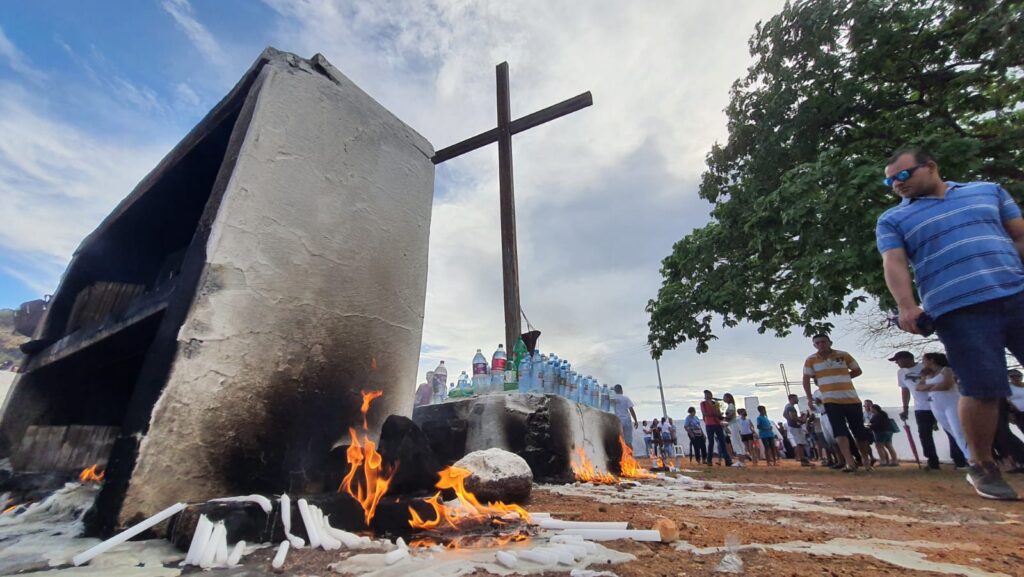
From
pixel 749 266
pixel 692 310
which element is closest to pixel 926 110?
pixel 749 266

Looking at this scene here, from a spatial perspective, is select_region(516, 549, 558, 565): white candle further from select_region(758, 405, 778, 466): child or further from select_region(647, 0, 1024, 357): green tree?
select_region(758, 405, 778, 466): child

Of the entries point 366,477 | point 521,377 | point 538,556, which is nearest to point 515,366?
point 521,377

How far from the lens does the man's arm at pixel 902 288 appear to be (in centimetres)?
239

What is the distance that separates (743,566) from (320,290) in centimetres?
231

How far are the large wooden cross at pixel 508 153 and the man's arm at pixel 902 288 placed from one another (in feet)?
11.8

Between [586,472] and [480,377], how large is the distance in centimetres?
156

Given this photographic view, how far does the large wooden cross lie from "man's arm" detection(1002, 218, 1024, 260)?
420 cm

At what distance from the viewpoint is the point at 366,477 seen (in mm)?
2141

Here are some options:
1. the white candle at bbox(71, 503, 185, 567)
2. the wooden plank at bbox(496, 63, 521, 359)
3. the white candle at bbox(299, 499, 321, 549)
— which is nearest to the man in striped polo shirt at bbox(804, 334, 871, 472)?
the wooden plank at bbox(496, 63, 521, 359)

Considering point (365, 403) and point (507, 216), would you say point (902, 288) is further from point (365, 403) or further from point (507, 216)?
point (507, 216)

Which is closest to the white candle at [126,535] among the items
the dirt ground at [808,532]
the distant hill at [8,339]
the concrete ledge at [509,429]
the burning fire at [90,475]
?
the dirt ground at [808,532]

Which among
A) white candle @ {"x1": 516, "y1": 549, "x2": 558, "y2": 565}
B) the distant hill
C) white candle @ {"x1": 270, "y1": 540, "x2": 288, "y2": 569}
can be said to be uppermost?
the distant hill

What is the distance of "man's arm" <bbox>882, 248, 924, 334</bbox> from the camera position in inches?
94.2

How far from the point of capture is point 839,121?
24.8 feet
